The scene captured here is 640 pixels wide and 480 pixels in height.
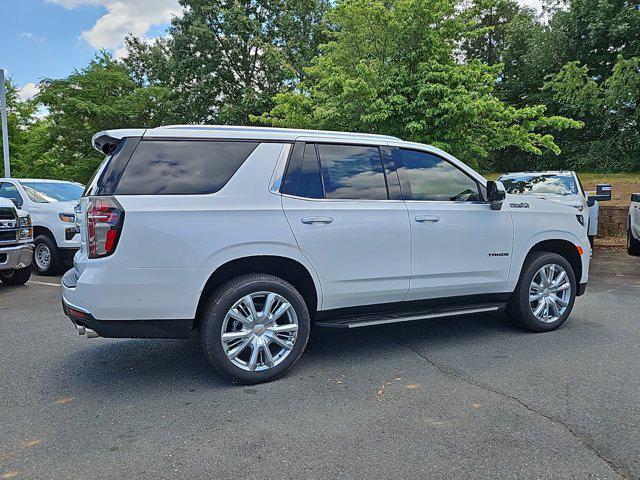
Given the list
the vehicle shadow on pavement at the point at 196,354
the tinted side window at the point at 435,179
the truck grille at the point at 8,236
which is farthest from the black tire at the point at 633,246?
the truck grille at the point at 8,236

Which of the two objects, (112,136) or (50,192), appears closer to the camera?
(112,136)

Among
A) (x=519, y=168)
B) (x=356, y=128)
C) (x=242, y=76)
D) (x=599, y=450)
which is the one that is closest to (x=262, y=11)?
(x=242, y=76)

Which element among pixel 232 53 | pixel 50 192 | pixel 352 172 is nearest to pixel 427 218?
pixel 352 172

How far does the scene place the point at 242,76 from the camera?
26516 mm

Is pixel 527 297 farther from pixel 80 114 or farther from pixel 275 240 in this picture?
pixel 80 114

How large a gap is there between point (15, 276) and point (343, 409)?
6.77m

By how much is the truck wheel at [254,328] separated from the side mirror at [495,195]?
6.92 feet

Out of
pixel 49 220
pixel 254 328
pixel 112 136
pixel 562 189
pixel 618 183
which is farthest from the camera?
pixel 618 183

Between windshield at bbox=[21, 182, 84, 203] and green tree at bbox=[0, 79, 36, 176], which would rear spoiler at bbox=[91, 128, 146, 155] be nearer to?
windshield at bbox=[21, 182, 84, 203]

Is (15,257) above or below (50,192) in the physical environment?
below

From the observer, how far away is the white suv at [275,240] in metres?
3.39

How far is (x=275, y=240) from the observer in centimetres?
371

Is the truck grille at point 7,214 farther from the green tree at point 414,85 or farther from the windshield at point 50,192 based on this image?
the green tree at point 414,85

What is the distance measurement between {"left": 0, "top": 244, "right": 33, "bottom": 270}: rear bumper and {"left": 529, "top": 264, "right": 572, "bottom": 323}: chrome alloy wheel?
700 cm
